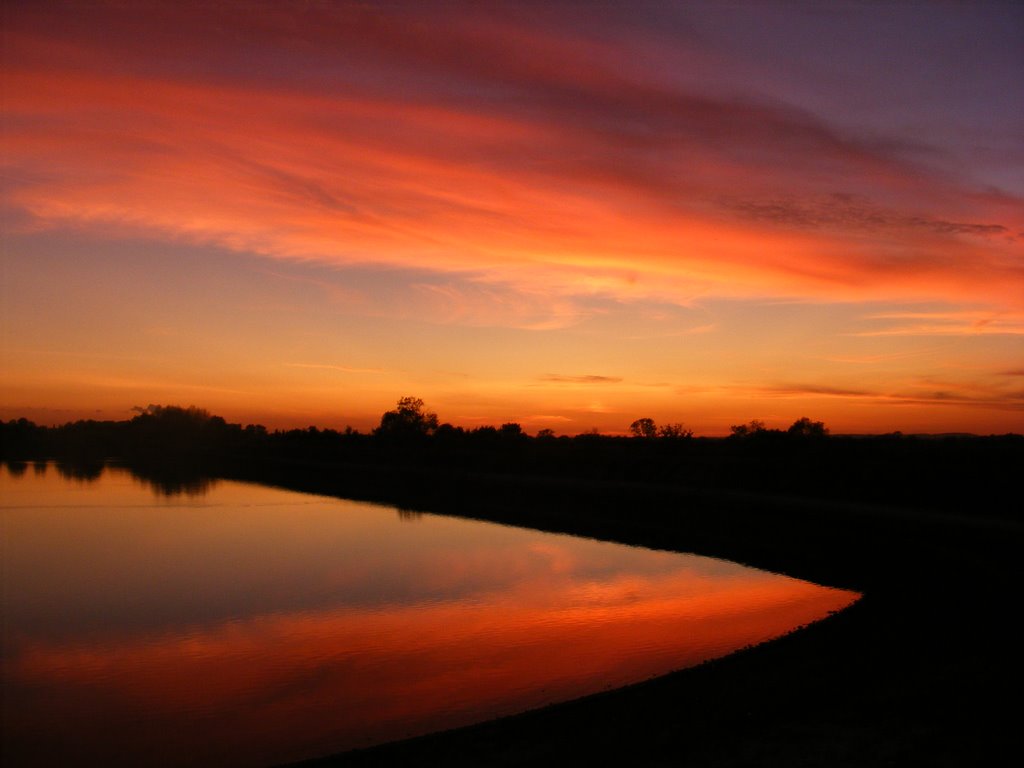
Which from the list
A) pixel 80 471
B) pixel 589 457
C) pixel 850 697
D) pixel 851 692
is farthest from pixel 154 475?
pixel 850 697

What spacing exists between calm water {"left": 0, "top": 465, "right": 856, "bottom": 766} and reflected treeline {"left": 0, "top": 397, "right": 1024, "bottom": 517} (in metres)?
16.5

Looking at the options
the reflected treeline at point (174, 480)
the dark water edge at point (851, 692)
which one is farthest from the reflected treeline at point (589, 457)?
the dark water edge at point (851, 692)

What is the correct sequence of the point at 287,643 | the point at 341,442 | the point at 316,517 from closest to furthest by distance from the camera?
the point at 287,643, the point at 316,517, the point at 341,442

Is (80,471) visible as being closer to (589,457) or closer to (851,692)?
(589,457)

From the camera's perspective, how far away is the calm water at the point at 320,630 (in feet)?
39.9

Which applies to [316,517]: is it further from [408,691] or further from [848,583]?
[408,691]

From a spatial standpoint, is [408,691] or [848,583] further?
[848,583]

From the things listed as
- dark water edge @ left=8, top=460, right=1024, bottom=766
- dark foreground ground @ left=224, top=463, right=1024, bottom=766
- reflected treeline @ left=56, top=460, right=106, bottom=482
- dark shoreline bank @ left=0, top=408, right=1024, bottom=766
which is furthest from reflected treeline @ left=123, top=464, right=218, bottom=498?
dark foreground ground @ left=224, top=463, right=1024, bottom=766

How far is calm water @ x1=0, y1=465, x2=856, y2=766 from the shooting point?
1217 centimetres

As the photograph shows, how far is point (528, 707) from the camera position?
41.9 ft

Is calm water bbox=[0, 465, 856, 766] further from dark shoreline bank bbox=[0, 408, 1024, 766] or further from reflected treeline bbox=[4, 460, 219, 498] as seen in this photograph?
reflected treeline bbox=[4, 460, 219, 498]

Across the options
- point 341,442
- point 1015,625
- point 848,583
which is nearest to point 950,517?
point 848,583

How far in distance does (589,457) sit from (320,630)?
50603 millimetres

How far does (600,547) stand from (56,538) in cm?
2169
